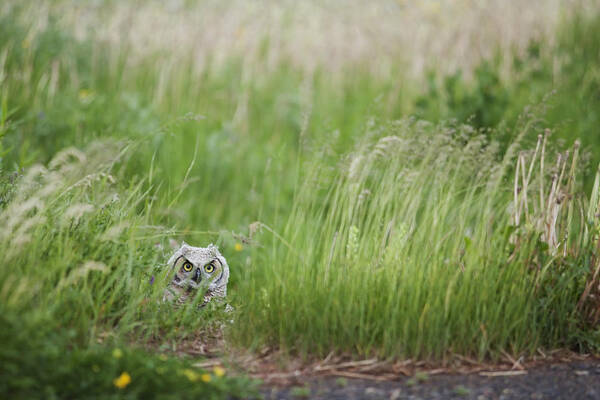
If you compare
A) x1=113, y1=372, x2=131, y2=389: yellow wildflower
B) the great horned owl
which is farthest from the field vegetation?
the great horned owl

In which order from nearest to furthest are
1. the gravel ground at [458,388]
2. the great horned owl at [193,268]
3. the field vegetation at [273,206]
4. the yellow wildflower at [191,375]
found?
the yellow wildflower at [191,375] < the gravel ground at [458,388] < the field vegetation at [273,206] < the great horned owl at [193,268]

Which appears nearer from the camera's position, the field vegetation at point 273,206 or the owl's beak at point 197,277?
the field vegetation at point 273,206

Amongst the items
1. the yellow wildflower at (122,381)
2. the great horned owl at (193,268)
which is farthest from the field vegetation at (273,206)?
the great horned owl at (193,268)

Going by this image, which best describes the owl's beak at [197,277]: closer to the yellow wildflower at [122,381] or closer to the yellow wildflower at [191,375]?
the yellow wildflower at [191,375]

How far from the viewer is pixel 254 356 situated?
2613 millimetres

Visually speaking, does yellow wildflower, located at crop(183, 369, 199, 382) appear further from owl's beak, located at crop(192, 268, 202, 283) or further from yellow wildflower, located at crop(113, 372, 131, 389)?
owl's beak, located at crop(192, 268, 202, 283)

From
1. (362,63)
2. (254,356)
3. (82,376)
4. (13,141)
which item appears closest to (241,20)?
(362,63)

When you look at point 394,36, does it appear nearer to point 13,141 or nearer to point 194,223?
point 194,223

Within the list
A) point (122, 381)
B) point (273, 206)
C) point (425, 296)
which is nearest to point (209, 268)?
point (425, 296)

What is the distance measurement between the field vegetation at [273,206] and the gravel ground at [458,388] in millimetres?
156

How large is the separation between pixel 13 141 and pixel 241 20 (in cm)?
297

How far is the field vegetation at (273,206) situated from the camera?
2.41 metres

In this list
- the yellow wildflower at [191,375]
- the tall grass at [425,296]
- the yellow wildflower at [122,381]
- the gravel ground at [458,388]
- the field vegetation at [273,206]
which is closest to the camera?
the yellow wildflower at [122,381]

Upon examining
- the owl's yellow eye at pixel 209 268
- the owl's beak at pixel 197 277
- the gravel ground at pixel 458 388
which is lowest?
the gravel ground at pixel 458 388
